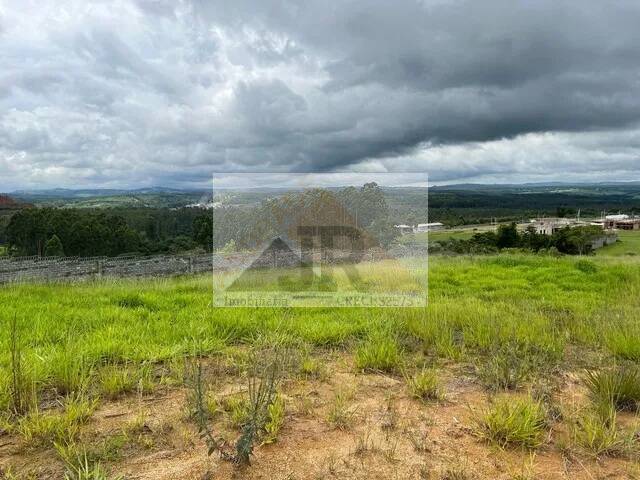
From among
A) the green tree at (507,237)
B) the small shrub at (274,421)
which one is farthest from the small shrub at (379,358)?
the green tree at (507,237)

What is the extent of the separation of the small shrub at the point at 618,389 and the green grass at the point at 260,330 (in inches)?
20.7

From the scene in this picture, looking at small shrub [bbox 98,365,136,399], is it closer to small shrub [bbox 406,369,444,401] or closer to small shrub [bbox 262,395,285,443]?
small shrub [bbox 262,395,285,443]

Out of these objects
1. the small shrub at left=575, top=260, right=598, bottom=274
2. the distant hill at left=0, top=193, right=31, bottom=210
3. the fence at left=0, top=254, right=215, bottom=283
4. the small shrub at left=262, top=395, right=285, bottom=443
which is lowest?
the fence at left=0, top=254, right=215, bottom=283

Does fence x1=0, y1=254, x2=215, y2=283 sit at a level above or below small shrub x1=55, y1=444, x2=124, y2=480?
below

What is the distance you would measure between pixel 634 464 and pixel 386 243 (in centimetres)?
1137

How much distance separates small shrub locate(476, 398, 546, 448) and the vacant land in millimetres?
11

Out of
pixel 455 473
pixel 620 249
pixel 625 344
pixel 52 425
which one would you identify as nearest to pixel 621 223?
pixel 620 249

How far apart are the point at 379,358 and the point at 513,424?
4.39 ft

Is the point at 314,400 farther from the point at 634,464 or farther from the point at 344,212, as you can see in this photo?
the point at 344,212

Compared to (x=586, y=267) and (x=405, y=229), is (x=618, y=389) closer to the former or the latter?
(x=586, y=267)

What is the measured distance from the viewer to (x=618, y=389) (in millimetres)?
2934

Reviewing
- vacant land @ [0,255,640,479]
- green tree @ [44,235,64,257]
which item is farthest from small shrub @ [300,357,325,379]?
green tree @ [44,235,64,257]

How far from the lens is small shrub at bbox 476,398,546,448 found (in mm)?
2422

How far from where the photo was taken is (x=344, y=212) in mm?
12367
